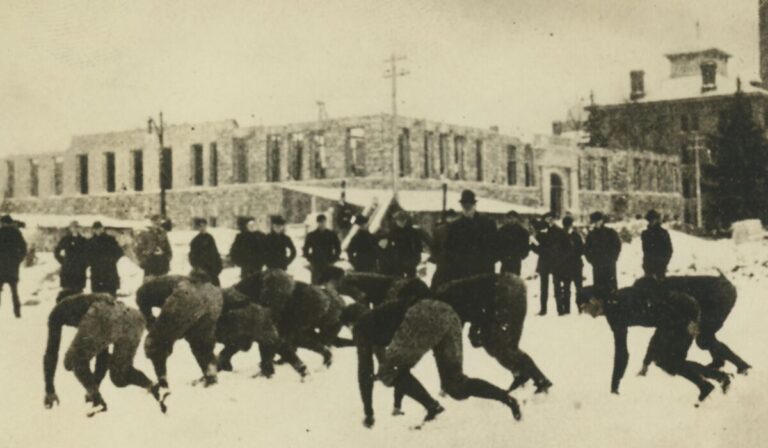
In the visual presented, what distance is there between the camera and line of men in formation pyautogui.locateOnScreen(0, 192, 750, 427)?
13.8ft

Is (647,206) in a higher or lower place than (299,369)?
higher

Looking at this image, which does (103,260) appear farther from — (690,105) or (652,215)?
(690,105)

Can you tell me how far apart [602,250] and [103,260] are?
3040mm

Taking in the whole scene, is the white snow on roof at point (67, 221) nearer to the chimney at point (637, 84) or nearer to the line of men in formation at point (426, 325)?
the line of men in formation at point (426, 325)

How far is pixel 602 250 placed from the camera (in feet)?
18.4

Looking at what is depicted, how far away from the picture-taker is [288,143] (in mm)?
8914

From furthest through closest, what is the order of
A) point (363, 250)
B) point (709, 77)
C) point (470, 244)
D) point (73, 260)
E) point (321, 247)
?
point (321, 247) < point (363, 250) < point (709, 77) < point (73, 260) < point (470, 244)

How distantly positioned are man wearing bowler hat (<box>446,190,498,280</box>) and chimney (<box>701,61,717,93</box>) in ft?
5.54

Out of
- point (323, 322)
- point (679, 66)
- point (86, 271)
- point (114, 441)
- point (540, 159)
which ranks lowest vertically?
point (114, 441)

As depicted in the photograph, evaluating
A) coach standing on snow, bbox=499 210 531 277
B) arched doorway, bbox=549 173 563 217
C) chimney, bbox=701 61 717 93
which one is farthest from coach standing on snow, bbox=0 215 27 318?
chimney, bbox=701 61 717 93

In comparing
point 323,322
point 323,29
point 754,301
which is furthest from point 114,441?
point 754,301

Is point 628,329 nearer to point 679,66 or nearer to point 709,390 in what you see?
point 709,390

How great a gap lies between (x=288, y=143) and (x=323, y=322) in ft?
11.4

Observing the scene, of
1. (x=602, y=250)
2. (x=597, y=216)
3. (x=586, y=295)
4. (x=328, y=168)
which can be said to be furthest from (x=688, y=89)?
(x=328, y=168)
